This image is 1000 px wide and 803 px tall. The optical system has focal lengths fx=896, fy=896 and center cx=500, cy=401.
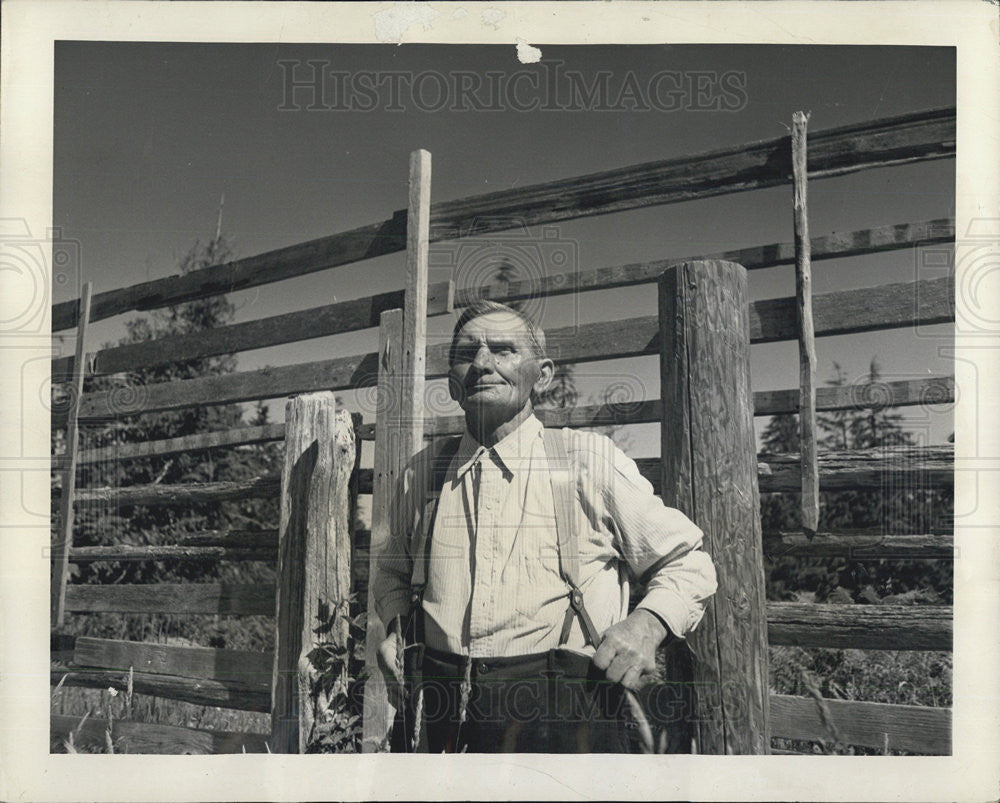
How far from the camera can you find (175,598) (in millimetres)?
4316

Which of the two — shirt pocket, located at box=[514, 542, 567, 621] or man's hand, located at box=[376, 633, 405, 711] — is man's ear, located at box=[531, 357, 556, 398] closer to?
shirt pocket, located at box=[514, 542, 567, 621]

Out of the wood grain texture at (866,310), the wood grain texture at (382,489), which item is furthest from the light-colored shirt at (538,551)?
the wood grain texture at (866,310)

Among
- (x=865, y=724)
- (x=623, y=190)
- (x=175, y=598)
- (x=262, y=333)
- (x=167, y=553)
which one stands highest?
(x=623, y=190)

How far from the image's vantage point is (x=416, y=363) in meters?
3.53

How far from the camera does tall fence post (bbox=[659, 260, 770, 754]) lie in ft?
8.84

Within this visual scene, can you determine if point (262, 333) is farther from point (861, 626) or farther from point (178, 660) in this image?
point (861, 626)

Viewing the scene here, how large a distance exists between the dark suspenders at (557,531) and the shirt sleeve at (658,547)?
91mm

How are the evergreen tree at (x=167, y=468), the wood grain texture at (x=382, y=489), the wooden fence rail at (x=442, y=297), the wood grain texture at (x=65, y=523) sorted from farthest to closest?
the evergreen tree at (x=167, y=468) → the wood grain texture at (x=65, y=523) → the wood grain texture at (x=382, y=489) → the wooden fence rail at (x=442, y=297)

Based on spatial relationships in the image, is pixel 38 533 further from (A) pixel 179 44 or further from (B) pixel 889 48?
(B) pixel 889 48

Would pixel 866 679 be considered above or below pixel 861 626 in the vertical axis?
below

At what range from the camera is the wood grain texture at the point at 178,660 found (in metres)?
3.96

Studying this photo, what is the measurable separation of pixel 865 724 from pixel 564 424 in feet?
4.62

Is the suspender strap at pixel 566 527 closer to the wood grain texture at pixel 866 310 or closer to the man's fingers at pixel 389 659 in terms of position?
the man's fingers at pixel 389 659

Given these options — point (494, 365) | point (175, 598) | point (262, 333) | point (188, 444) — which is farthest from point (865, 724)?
point (188, 444)
